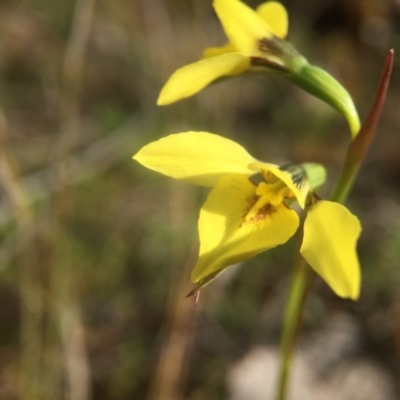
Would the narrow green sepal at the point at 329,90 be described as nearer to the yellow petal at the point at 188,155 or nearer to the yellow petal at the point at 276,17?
the yellow petal at the point at 276,17

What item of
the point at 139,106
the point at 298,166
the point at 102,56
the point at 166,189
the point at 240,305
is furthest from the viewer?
the point at 102,56

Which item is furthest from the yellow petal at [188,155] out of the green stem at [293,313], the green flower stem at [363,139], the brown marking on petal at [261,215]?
the green stem at [293,313]

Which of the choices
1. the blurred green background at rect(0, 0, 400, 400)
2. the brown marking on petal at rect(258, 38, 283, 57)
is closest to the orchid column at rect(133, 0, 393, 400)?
the brown marking on petal at rect(258, 38, 283, 57)

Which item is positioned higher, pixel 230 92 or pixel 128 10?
pixel 128 10

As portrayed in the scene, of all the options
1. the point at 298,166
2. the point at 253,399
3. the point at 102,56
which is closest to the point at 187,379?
the point at 253,399

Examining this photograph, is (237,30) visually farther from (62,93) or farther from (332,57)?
(332,57)

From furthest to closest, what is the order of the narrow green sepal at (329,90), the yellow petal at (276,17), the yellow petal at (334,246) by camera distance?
the yellow petal at (276,17), the narrow green sepal at (329,90), the yellow petal at (334,246)

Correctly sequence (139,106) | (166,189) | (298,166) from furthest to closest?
1. (139,106)
2. (166,189)
3. (298,166)
